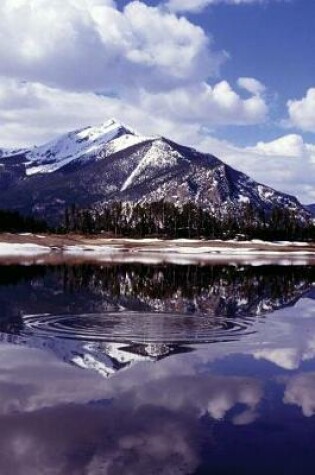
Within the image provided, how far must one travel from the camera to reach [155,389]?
17.2 meters

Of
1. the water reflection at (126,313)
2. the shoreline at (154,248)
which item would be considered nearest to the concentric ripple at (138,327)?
the water reflection at (126,313)

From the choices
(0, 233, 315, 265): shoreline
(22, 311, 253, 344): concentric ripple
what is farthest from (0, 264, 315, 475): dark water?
(0, 233, 315, 265): shoreline

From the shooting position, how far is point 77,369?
19328mm

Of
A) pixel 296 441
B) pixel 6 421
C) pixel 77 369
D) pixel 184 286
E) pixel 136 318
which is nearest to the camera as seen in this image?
pixel 296 441

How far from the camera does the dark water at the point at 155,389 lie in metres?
11.9

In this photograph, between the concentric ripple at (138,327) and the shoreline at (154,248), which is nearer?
the concentric ripple at (138,327)

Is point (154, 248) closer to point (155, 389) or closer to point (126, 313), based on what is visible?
point (126, 313)

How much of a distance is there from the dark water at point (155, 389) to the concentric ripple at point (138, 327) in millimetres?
56

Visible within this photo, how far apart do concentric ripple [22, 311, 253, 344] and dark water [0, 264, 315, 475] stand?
56 millimetres

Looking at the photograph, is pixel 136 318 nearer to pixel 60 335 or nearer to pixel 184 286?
pixel 60 335

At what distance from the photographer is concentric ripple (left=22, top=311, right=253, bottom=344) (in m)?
25.0

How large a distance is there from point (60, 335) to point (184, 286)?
82.9 ft

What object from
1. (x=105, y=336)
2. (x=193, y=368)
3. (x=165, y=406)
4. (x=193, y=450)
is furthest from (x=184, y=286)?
(x=193, y=450)

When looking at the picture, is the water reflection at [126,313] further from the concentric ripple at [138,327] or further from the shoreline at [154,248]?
the shoreline at [154,248]
